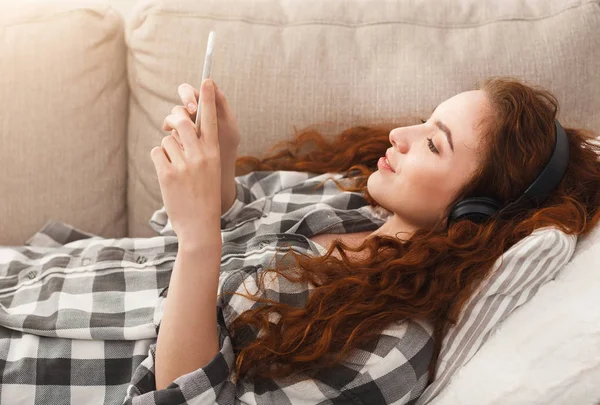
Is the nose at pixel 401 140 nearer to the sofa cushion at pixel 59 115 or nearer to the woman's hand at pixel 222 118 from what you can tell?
the woman's hand at pixel 222 118

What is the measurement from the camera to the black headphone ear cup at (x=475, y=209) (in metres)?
1.17

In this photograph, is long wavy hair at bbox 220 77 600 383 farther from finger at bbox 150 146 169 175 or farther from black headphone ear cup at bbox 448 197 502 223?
finger at bbox 150 146 169 175

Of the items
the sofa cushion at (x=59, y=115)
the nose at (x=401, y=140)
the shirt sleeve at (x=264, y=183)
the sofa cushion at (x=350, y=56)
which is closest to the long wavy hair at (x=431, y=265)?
the nose at (x=401, y=140)

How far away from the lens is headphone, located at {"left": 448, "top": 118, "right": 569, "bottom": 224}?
3.83 ft

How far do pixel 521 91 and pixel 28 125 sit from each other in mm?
1028

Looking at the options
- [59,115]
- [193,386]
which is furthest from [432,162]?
[59,115]

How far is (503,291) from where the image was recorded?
108cm

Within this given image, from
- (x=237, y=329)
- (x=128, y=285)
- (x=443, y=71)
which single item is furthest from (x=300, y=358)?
(x=443, y=71)

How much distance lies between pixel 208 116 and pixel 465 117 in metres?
0.47

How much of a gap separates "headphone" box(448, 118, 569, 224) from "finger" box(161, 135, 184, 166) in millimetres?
488

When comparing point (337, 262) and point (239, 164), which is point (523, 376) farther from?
point (239, 164)

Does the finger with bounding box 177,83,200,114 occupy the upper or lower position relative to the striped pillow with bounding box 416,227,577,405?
upper

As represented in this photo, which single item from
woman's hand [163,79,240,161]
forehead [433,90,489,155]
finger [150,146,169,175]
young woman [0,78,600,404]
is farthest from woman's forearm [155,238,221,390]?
forehead [433,90,489,155]

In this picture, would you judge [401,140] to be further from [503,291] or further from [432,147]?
[503,291]
